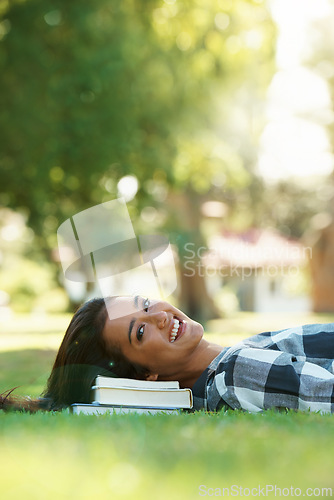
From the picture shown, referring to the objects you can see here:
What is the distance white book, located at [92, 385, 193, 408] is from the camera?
2.68m

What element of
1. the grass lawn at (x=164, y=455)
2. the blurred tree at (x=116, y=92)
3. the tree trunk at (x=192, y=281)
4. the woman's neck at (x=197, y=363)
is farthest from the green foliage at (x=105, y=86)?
the grass lawn at (x=164, y=455)

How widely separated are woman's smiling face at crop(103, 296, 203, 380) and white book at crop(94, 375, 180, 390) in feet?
0.33

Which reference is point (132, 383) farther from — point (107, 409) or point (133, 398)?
point (107, 409)

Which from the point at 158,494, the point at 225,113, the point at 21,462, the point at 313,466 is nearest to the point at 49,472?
the point at 21,462

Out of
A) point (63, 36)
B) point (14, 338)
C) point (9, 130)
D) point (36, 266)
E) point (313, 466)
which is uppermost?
point (63, 36)

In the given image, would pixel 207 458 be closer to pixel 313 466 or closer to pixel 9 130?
pixel 313 466

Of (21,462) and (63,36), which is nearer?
(21,462)

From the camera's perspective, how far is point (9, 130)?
33.3ft

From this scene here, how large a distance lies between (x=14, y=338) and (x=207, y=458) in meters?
9.32
